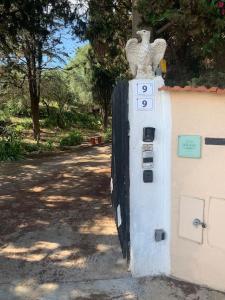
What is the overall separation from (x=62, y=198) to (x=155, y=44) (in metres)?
4.98

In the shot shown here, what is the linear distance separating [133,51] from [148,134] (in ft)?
3.51

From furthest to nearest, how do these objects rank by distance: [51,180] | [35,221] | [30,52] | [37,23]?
[30,52], [37,23], [51,180], [35,221]

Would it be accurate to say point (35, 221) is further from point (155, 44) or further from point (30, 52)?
point (30, 52)

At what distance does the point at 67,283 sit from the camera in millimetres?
5613

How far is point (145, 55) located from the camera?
17.5 feet

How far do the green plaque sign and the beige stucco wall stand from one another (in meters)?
0.05

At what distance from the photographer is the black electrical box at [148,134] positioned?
5.31m

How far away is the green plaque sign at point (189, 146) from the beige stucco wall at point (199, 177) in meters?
0.05

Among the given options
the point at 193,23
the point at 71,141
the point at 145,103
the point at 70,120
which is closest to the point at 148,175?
the point at 145,103

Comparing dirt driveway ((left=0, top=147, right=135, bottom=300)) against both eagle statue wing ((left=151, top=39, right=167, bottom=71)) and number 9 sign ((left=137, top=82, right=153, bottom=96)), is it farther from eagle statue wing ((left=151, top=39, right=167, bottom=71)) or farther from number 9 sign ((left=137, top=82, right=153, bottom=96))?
eagle statue wing ((left=151, top=39, right=167, bottom=71))

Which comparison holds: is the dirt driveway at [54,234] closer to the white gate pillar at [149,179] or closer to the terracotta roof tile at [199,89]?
the white gate pillar at [149,179]

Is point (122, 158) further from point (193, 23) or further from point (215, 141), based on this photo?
point (193, 23)

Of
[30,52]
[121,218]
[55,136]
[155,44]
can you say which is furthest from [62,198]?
[55,136]

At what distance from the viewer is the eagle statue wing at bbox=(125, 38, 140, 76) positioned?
5395 mm
